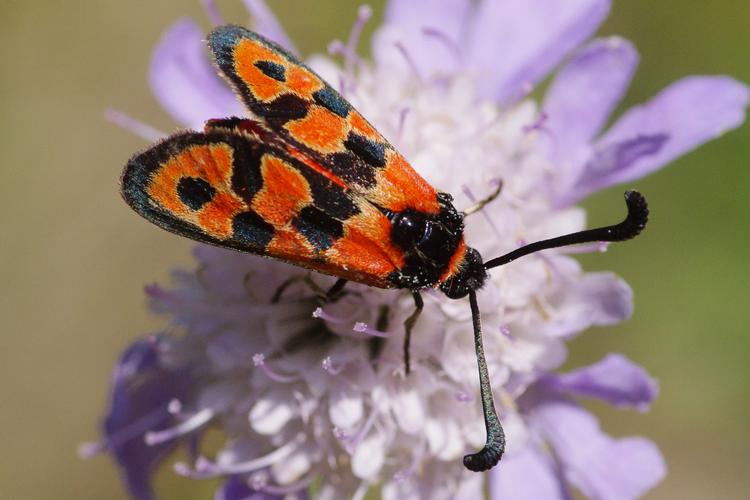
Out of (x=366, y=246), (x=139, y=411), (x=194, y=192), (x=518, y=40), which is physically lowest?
(x=139, y=411)

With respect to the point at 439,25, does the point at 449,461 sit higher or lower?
lower

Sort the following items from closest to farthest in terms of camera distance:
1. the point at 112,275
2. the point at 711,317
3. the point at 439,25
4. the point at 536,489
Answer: the point at 536,489 → the point at 439,25 → the point at 711,317 → the point at 112,275

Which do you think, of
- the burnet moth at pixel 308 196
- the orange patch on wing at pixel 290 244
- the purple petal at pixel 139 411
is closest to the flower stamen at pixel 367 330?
the burnet moth at pixel 308 196

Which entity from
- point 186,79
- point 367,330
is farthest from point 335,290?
point 186,79

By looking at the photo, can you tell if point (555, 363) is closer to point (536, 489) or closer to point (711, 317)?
point (536, 489)

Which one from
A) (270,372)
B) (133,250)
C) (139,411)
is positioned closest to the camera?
(270,372)

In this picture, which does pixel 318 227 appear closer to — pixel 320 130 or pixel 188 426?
pixel 320 130

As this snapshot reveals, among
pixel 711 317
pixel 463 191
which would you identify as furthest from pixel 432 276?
pixel 711 317

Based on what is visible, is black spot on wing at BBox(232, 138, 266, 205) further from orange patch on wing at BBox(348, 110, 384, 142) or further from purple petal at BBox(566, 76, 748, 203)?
purple petal at BBox(566, 76, 748, 203)
